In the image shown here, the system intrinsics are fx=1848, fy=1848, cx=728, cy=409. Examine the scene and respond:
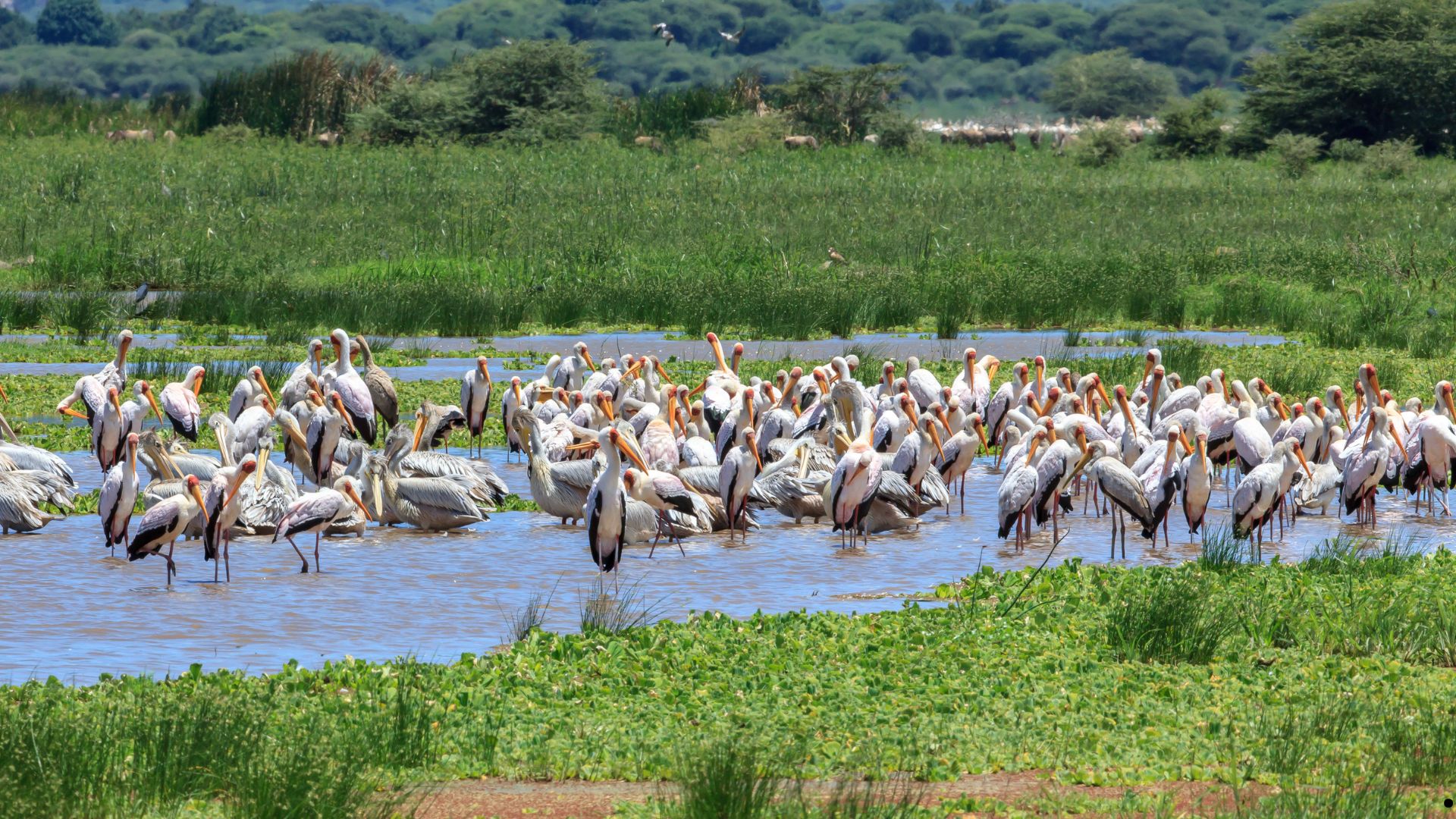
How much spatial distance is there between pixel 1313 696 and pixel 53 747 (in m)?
4.68

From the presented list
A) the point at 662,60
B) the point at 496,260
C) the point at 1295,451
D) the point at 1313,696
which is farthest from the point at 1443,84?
the point at 662,60

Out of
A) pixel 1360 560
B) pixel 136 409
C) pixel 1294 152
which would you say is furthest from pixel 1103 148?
pixel 1360 560

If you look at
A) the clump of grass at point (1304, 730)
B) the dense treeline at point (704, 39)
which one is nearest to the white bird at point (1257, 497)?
the clump of grass at point (1304, 730)

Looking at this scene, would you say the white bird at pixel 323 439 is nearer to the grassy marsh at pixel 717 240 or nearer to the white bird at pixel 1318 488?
the white bird at pixel 1318 488

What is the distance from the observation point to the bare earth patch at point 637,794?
5.88 m

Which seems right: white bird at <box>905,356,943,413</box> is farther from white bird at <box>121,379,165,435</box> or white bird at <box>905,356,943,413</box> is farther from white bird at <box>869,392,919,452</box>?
white bird at <box>121,379,165,435</box>

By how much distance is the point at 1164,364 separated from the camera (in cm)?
1852

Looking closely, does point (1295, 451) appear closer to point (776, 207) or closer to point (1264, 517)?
point (1264, 517)

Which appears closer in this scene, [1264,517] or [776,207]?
[1264,517]

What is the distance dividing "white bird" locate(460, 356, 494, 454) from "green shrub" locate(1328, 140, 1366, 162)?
3444cm

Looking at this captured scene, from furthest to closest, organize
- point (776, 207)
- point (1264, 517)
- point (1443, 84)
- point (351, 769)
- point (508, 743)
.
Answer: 1. point (1443, 84)
2. point (776, 207)
3. point (1264, 517)
4. point (508, 743)
5. point (351, 769)

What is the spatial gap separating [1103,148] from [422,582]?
1493 inches

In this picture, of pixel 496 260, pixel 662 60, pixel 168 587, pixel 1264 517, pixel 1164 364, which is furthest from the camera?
pixel 662 60

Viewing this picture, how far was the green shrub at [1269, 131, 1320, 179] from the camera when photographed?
140 ft
